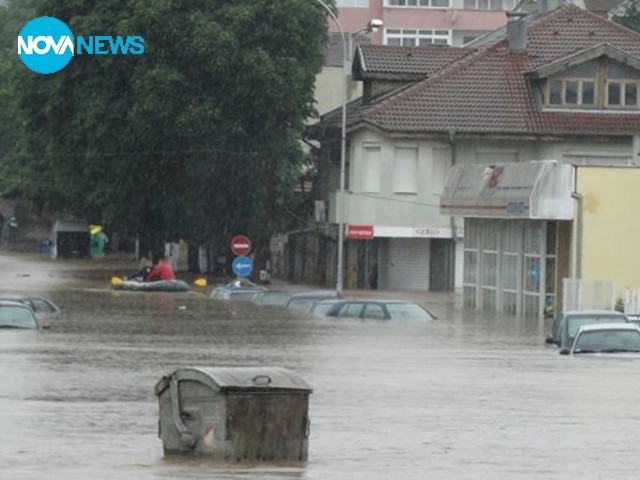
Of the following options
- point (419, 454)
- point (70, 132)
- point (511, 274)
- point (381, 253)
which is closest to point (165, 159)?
point (70, 132)

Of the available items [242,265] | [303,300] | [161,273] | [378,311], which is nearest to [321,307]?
[378,311]

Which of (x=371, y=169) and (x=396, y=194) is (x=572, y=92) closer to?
(x=396, y=194)

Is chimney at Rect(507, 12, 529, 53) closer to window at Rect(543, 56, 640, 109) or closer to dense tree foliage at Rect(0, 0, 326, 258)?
window at Rect(543, 56, 640, 109)

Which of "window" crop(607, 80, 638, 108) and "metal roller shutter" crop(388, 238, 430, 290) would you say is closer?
"window" crop(607, 80, 638, 108)

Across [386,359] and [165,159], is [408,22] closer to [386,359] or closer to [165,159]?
[165,159]

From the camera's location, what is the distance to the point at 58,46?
262 feet

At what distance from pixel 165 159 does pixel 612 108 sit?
57.2 ft

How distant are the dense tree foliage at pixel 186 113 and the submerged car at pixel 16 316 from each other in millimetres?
31079

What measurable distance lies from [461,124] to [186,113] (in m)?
10.3

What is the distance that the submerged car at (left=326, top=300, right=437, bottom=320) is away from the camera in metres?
47.9

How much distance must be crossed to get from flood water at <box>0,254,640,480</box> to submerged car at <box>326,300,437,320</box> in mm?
649

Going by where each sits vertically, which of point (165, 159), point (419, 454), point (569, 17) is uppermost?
point (569, 17)

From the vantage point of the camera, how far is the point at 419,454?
20.5 m

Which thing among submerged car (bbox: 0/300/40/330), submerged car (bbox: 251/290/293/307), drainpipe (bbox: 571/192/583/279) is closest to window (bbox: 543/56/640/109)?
drainpipe (bbox: 571/192/583/279)
